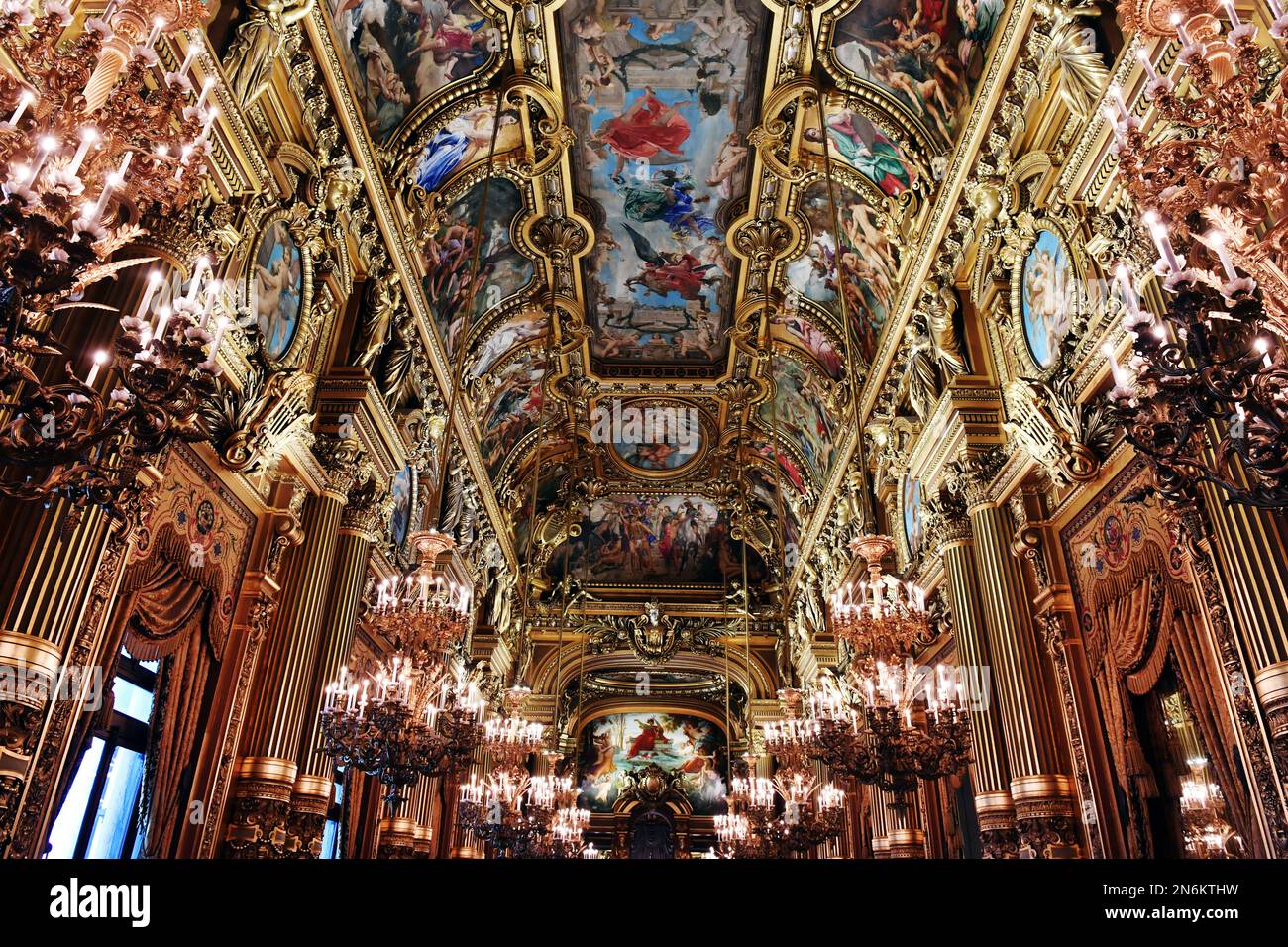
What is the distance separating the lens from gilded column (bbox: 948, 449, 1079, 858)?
729 centimetres

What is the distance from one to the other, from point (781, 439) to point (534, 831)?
31.9 ft

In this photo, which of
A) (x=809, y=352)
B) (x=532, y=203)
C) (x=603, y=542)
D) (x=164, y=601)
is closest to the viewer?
(x=164, y=601)

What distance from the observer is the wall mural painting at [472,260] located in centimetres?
1202

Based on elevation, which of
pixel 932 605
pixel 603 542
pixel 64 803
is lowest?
pixel 64 803

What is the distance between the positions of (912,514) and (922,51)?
20.9 feet

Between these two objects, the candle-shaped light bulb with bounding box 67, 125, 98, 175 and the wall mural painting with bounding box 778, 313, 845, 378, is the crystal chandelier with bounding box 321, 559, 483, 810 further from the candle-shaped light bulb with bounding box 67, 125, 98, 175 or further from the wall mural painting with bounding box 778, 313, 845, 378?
the wall mural painting with bounding box 778, 313, 845, 378

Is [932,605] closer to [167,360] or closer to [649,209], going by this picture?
[649,209]

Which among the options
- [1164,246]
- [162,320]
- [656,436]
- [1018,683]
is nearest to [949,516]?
[1018,683]

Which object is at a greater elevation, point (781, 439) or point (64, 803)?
point (781, 439)

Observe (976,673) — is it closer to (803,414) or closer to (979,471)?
(979,471)

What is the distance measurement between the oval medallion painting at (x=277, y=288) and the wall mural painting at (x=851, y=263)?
7.06 metres

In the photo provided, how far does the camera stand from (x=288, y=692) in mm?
8273

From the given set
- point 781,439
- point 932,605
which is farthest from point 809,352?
point 932,605
